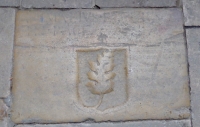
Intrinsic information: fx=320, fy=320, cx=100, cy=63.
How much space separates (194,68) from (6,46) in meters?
1.26

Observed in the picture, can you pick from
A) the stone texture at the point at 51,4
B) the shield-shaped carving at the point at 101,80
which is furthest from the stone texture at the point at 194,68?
the stone texture at the point at 51,4

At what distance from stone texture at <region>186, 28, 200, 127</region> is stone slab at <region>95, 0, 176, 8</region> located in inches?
9.4

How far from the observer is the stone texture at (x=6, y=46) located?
6.82ft

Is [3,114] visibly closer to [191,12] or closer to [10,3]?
[10,3]

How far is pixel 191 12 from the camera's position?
2215 mm

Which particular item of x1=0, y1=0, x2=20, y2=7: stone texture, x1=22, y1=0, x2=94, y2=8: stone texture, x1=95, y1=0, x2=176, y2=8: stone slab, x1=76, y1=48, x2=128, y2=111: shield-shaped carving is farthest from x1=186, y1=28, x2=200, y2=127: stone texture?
x1=0, y1=0, x2=20, y2=7: stone texture

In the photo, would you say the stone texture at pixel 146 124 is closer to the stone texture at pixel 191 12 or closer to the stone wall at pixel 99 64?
the stone wall at pixel 99 64

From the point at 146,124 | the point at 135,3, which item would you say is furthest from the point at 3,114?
the point at 135,3

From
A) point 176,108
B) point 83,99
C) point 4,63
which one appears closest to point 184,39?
point 176,108

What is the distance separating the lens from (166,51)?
2.17 m

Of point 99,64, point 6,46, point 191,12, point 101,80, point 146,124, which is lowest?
point 146,124

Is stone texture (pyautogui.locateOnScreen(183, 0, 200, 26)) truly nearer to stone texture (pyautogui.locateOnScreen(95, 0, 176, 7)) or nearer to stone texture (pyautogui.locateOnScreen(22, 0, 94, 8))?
stone texture (pyautogui.locateOnScreen(95, 0, 176, 7))

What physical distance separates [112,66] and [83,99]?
290mm

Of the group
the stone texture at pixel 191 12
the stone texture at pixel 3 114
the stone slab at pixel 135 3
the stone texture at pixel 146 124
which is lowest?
the stone texture at pixel 146 124
